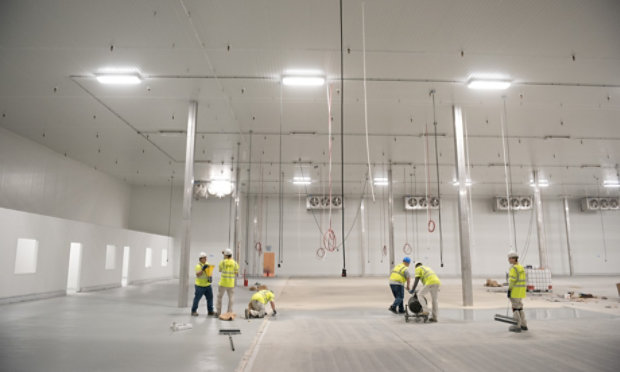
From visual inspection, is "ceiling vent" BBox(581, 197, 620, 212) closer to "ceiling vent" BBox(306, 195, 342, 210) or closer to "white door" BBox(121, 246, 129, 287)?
"ceiling vent" BBox(306, 195, 342, 210)

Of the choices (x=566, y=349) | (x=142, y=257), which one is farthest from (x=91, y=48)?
(x=142, y=257)

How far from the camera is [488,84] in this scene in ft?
32.4

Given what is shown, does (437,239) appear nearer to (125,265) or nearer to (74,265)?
(125,265)

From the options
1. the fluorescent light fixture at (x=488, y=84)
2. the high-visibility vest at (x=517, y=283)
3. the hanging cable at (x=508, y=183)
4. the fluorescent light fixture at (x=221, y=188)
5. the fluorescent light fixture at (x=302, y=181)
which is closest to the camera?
the high-visibility vest at (x=517, y=283)

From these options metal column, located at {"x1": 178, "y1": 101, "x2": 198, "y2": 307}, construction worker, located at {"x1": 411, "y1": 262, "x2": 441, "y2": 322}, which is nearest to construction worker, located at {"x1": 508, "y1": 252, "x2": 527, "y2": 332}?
construction worker, located at {"x1": 411, "y1": 262, "x2": 441, "y2": 322}

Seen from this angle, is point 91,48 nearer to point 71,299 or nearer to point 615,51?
point 71,299

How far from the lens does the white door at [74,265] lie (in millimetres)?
14265

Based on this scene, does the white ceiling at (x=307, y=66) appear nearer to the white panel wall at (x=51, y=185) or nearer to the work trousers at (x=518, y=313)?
the white panel wall at (x=51, y=185)

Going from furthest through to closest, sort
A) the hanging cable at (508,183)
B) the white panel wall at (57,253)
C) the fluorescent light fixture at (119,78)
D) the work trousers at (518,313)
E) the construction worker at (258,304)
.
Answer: the hanging cable at (508,183), the white panel wall at (57,253), the fluorescent light fixture at (119,78), the construction worker at (258,304), the work trousers at (518,313)

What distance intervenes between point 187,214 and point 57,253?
565 cm

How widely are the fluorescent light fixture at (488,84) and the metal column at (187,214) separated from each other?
7492 millimetres

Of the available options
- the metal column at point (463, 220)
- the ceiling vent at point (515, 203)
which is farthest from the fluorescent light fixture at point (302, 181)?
the ceiling vent at point (515, 203)

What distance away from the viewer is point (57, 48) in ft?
27.4

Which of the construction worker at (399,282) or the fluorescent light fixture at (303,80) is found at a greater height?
the fluorescent light fixture at (303,80)
